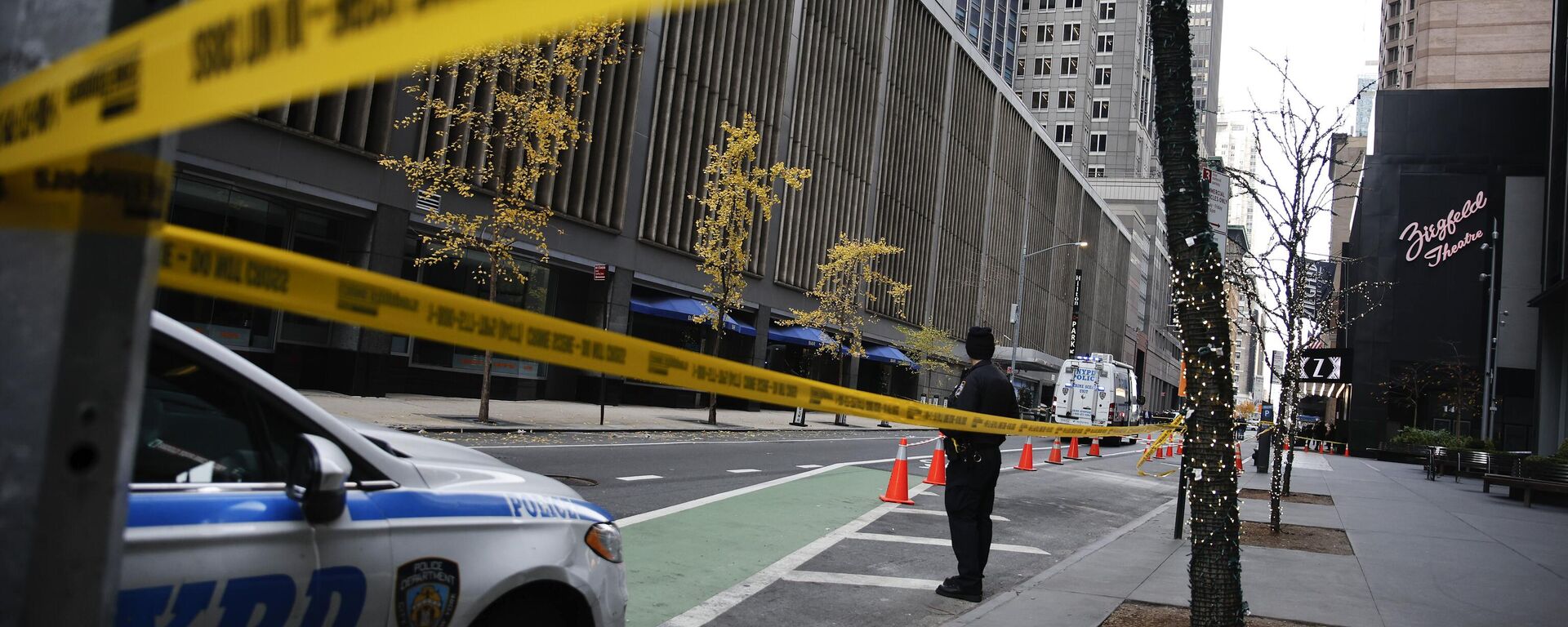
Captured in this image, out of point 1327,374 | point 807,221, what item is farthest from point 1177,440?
point 807,221

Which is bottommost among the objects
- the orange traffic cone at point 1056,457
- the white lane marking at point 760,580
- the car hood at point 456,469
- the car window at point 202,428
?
the white lane marking at point 760,580

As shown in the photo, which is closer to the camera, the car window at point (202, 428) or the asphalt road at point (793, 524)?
the car window at point (202, 428)

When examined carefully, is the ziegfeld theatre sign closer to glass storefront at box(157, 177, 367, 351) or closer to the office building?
the office building

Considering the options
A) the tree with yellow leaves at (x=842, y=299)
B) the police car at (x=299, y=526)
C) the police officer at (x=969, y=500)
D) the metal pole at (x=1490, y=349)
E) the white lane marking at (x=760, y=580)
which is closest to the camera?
the police car at (x=299, y=526)

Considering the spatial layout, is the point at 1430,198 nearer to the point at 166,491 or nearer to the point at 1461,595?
the point at 1461,595

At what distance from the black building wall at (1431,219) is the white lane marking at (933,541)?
39978 millimetres

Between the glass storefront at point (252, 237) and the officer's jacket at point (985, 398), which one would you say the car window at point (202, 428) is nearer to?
the officer's jacket at point (985, 398)

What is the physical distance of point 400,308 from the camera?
2.46 metres

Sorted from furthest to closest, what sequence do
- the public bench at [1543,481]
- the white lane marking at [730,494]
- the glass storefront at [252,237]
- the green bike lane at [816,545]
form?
the glass storefront at [252,237] < the public bench at [1543,481] < the white lane marking at [730,494] < the green bike lane at [816,545]

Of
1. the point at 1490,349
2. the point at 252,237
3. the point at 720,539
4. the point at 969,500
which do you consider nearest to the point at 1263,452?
the point at 1490,349

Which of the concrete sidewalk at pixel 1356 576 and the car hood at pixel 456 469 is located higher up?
the car hood at pixel 456 469

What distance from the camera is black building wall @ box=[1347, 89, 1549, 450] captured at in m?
43.4

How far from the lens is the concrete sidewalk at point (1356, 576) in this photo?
696 cm

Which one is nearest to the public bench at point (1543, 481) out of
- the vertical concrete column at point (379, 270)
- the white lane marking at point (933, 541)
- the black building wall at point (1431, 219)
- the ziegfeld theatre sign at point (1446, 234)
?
the white lane marking at point (933, 541)
